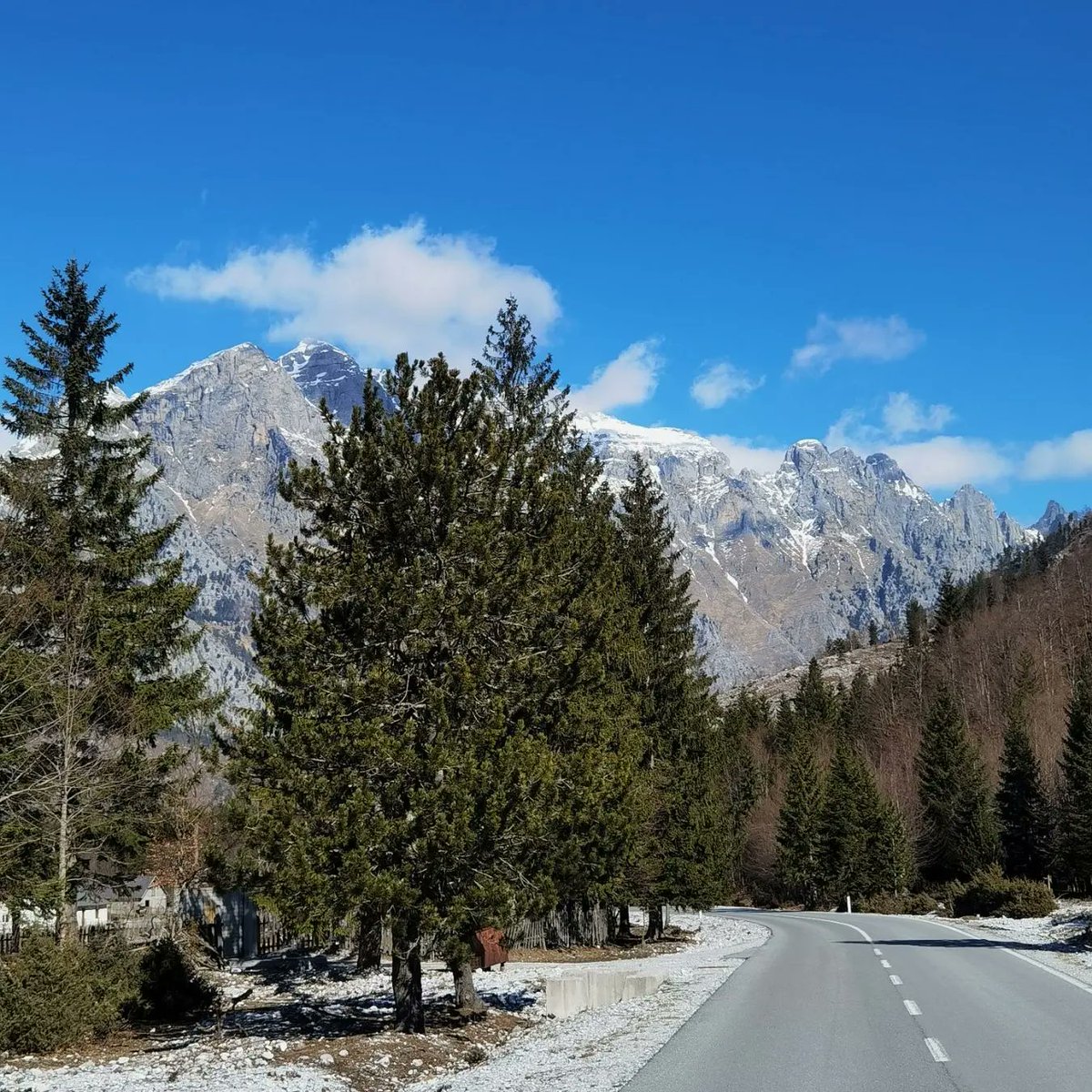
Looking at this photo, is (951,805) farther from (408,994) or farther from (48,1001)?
(48,1001)

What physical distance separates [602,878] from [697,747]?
19808 mm

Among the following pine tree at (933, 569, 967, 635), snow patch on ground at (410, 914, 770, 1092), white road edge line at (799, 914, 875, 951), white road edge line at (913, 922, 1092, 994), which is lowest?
white road edge line at (799, 914, 875, 951)

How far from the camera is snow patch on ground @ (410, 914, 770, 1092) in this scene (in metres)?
11.2

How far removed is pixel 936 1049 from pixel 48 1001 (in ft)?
40.1

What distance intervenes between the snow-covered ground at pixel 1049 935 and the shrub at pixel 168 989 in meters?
16.9

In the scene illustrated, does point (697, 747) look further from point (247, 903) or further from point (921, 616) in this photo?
point (921, 616)

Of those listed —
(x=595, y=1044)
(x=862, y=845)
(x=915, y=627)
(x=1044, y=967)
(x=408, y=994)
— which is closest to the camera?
(x=595, y=1044)

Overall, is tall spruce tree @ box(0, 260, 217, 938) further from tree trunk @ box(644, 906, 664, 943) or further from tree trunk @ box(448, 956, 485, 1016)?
tree trunk @ box(644, 906, 664, 943)

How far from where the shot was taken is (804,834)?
68.5 m

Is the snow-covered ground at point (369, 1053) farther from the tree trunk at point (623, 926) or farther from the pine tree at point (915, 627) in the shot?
the pine tree at point (915, 627)

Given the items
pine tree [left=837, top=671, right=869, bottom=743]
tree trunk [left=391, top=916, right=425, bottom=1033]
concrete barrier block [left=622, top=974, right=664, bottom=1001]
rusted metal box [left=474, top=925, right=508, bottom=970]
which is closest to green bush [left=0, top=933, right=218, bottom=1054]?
tree trunk [left=391, top=916, right=425, bottom=1033]

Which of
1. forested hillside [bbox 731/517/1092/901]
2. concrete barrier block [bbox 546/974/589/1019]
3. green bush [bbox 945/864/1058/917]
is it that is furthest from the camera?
forested hillside [bbox 731/517/1092/901]

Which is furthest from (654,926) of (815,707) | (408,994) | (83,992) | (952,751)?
(815,707)

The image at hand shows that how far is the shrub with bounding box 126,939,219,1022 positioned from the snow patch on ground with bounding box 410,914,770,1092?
6.47 meters
